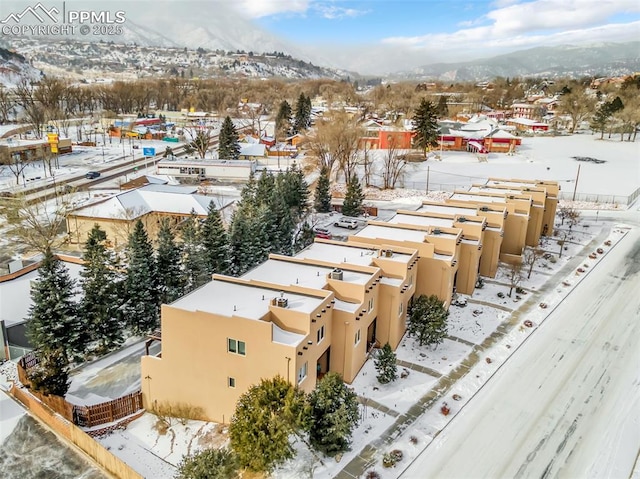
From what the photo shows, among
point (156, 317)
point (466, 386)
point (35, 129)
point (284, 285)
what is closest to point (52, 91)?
point (35, 129)

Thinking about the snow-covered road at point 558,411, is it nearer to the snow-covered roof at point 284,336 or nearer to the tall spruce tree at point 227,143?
the snow-covered roof at point 284,336

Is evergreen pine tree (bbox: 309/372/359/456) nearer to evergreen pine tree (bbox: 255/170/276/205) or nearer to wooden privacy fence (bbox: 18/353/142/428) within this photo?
wooden privacy fence (bbox: 18/353/142/428)

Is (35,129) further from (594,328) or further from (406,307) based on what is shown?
(594,328)

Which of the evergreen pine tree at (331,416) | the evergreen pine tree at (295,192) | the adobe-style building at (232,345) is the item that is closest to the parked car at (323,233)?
the evergreen pine tree at (295,192)

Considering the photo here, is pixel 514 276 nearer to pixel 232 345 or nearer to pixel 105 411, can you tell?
pixel 232 345

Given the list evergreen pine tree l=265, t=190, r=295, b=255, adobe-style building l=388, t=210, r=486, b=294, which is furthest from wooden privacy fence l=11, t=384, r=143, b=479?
adobe-style building l=388, t=210, r=486, b=294

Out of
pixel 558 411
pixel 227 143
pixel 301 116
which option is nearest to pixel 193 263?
pixel 558 411
